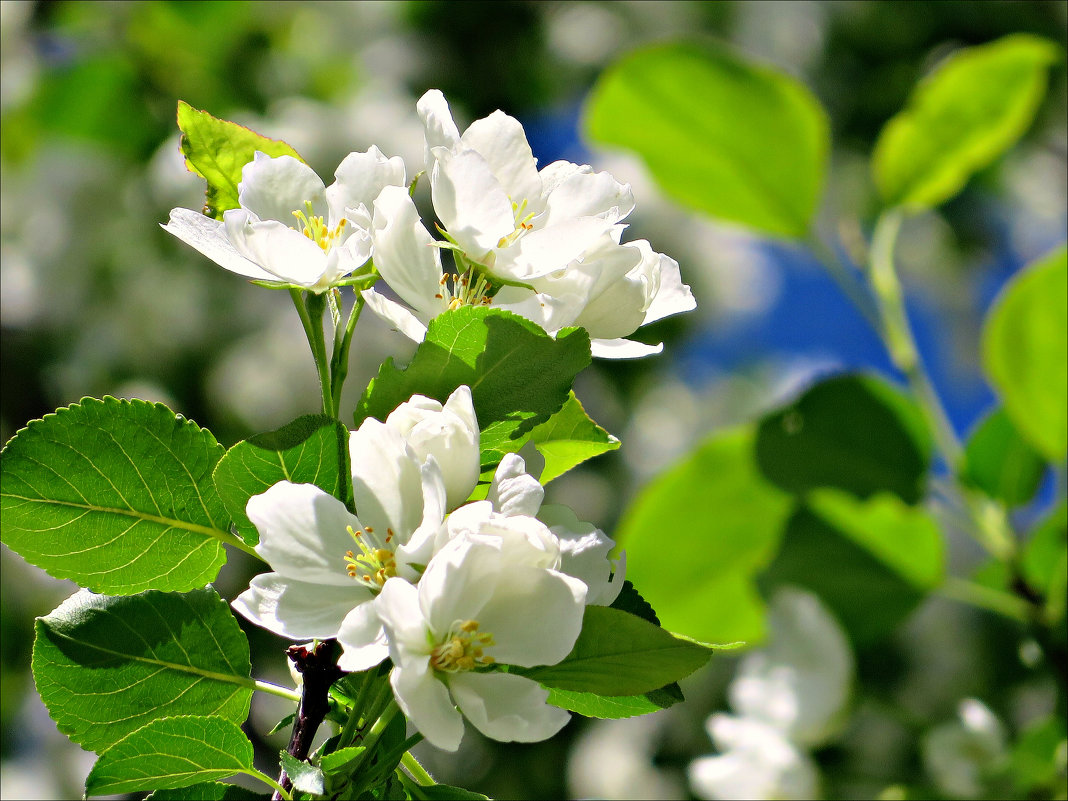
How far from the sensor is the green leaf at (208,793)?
302 millimetres

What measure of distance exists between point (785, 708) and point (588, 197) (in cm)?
67

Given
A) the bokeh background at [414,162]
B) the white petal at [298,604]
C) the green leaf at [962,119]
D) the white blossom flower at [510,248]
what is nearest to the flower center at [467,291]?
the white blossom flower at [510,248]

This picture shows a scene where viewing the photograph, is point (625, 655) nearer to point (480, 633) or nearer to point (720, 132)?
point (480, 633)

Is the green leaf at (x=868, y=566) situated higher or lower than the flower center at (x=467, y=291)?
lower

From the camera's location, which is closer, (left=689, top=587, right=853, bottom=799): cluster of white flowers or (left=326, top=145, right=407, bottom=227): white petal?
(left=326, top=145, right=407, bottom=227): white petal

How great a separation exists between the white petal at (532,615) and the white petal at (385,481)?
0.13ft

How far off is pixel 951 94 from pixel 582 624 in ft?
2.57

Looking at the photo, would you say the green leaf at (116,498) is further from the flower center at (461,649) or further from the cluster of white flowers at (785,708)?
the cluster of white flowers at (785,708)

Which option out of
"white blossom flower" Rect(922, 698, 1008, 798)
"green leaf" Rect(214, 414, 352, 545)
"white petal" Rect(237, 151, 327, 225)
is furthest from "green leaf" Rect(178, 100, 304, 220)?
"white blossom flower" Rect(922, 698, 1008, 798)

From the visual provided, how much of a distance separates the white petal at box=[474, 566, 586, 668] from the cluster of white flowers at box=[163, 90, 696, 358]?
0.30ft

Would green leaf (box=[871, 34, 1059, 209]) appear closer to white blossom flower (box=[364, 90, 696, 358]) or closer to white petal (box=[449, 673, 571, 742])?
white blossom flower (box=[364, 90, 696, 358])

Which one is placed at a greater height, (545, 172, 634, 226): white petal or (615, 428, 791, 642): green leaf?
(545, 172, 634, 226): white petal

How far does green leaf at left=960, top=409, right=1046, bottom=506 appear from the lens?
0.79 m

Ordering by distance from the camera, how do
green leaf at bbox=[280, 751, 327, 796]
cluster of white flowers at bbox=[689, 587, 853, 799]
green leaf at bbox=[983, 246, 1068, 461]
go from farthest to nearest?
cluster of white flowers at bbox=[689, 587, 853, 799], green leaf at bbox=[983, 246, 1068, 461], green leaf at bbox=[280, 751, 327, 796]
